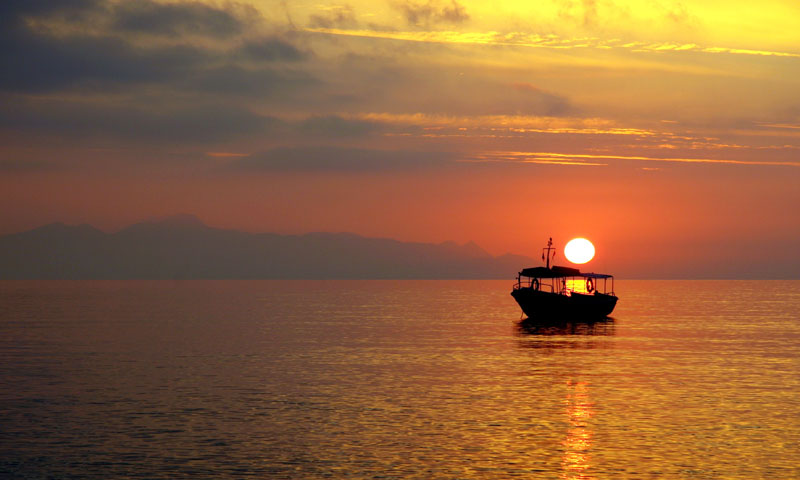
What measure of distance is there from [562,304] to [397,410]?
76464 mm

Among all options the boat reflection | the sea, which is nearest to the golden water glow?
the sea

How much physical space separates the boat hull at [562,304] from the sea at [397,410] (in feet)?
93.5

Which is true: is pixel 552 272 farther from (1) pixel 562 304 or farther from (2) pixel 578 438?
(2) pixel 578 438

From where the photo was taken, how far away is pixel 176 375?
59.4m

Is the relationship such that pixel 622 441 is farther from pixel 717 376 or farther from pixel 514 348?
pixel 514 348

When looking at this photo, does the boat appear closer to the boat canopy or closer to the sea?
the boat canopy

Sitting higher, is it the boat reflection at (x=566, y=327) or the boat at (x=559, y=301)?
the boat at (x=559, y=301)

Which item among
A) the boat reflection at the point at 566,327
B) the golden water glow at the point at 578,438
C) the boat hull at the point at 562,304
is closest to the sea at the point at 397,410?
the golden water glow at the point at 578,438

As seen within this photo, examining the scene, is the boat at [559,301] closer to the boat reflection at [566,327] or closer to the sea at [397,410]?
the boat reflection at [566,327]

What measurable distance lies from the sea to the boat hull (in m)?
28.5

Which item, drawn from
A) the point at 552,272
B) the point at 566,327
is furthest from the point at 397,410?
the point at 566,327

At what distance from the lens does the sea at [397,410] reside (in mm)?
32250

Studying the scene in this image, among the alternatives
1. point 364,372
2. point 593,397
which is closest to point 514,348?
point 364,372

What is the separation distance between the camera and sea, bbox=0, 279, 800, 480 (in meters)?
32.2
